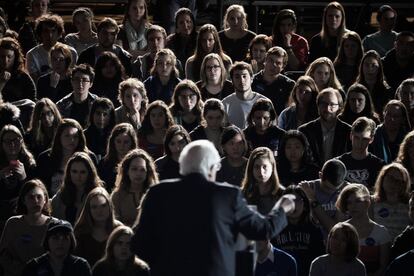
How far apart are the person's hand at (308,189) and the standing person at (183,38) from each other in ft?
11.0

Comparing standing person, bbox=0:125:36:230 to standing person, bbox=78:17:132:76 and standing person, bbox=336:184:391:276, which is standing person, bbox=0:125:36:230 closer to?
standing person, bbox=78:17:132:76

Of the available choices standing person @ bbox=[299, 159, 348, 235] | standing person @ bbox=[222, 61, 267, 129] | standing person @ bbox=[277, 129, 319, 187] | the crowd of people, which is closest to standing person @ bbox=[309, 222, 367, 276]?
the crowd of people

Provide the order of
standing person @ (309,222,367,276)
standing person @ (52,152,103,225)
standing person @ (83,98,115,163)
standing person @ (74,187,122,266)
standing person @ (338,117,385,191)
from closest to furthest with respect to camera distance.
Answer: standing person @ (309,222,367,276), standing person @ (74,187,122,266), standing person @ (52,152,103,225), standing person @ (338,117,385,191), standing person @ (83,98,115,163)

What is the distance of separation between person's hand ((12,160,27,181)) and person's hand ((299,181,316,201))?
2445 millimetres

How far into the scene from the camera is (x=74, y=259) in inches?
357

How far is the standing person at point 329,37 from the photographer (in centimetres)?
1266

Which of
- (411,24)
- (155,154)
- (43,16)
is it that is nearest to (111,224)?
(155,154)

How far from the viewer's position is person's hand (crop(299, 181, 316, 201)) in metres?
9.68

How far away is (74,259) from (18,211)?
0.96 m

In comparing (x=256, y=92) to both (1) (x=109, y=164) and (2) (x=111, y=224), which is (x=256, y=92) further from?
(2) (x=111, y=224)

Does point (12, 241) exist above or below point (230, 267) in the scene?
below

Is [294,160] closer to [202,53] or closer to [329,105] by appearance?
[329,105]

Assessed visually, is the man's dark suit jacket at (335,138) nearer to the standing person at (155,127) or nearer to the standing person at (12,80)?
the standing person at (155,127)

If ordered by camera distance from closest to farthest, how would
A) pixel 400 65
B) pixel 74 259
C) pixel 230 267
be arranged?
1. pixel 230 267
2. pixel 74 259
3. pixel 400 65
